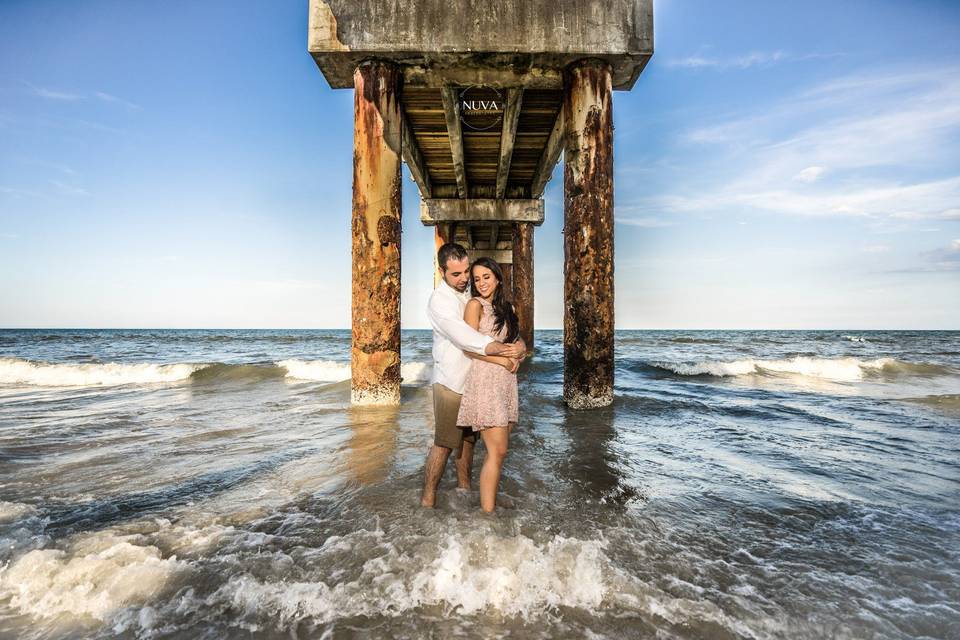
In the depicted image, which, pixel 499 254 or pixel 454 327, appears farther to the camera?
pixel 499 254

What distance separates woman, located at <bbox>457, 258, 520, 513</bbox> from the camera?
9.10 feet

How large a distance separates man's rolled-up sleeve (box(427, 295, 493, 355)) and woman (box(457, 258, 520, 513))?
93 millimetres

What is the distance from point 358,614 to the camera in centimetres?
196

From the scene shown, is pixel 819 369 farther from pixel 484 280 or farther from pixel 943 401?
pixel 484 280

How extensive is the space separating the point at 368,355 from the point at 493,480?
12.0 ft

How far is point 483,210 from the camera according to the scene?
47.7ft

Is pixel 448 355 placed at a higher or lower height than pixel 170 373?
higher

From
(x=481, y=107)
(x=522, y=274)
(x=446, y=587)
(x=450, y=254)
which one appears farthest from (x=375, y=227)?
(x=522, y=274)

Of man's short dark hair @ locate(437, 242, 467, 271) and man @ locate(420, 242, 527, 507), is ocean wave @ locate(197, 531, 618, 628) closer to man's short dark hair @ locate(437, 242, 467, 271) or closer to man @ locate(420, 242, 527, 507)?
man @ locate(420, 242, 527, 507)

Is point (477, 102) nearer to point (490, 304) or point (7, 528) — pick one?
point (490, 304)

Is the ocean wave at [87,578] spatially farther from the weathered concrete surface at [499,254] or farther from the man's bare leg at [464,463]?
the weathered concrete surface at [499,254]

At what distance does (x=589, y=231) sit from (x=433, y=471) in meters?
4.00

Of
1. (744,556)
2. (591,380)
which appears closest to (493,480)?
(744,556)

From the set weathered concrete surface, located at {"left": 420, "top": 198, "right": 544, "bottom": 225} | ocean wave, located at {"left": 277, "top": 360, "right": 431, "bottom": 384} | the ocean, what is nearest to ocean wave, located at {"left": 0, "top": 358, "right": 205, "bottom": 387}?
ocean wave, located at {"left": 277, "top": 360, "right": 431, "bottom": 384}
